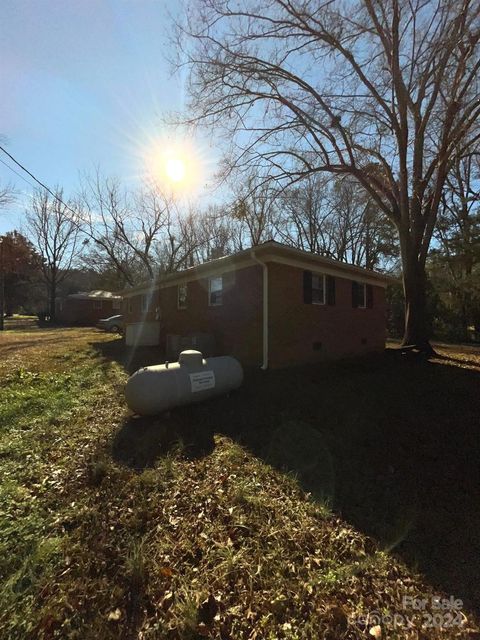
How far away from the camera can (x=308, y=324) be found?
11.0 meters

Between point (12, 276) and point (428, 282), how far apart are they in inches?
1899

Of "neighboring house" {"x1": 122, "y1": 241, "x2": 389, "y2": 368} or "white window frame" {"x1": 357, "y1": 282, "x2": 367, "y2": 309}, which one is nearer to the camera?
"neighboring house" {"x1": 122, "y1": 241, "x2": 389, "y2": 368}

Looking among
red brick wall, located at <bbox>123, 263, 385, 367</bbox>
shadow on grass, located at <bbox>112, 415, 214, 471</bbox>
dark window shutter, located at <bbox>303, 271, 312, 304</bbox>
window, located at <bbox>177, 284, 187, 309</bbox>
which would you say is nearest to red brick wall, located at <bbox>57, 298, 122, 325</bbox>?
red brick wall, located at <bbox>123, 263, 385, 367</bbox>

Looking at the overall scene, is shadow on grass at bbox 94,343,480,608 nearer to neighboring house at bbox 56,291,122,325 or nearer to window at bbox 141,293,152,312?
→ window at bbox 141,293,152,312

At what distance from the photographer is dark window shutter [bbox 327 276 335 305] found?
11.8 metres

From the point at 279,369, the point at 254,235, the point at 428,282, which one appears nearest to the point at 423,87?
the point at 279,369

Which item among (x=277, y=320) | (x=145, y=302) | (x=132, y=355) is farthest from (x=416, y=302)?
(x=145, y=302)

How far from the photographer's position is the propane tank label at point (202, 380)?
6176 mm

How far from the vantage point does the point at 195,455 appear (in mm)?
4582

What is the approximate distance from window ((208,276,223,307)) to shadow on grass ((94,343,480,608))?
3627mm

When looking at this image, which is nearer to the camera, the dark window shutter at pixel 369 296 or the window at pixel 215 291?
the window at pixel 215 291

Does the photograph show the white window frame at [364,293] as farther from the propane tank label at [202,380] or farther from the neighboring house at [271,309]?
the propane tank label at [202,380]

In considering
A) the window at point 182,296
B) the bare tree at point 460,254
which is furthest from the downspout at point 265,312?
the bare tree at point 460,254

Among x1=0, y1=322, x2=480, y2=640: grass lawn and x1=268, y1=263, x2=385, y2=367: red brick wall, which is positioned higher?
x1=268, y1=263, x2=385, y2=367: red brick wall
